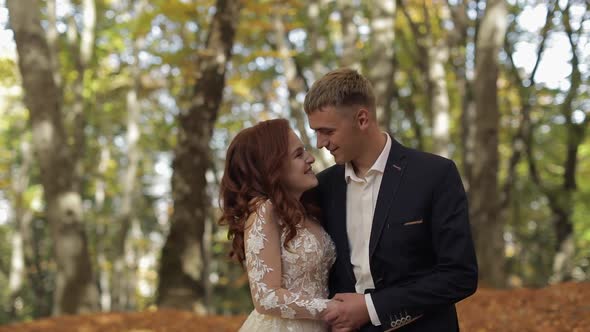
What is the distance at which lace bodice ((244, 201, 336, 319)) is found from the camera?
354 centimetres

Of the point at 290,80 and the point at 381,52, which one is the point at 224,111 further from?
the point at 381,52

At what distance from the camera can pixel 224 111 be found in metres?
23.7

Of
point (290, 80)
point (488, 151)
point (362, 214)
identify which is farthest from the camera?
point (290, 80)

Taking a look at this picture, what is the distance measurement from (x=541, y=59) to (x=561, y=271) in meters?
5.78

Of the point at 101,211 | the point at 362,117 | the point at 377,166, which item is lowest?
the point at 101,211

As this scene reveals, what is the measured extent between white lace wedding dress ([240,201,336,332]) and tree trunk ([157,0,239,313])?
6.17 meters

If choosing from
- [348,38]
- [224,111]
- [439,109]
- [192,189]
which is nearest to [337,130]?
[192,189]

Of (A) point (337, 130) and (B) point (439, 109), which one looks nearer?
(A) point (337, 130)

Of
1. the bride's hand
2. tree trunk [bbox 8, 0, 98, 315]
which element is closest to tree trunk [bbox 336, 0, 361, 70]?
tree trunk [bbox 8, 0, 98, 315]

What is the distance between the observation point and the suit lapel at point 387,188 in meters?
3.39

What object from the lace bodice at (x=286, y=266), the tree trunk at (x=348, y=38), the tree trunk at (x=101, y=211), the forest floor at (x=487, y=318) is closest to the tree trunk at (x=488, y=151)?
the tree trunk at (x=348, y=38)

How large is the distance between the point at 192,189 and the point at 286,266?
6.43 m

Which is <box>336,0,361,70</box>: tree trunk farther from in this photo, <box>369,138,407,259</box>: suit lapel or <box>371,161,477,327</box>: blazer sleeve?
<box>371,161,477,327</box>: blazer sleeve

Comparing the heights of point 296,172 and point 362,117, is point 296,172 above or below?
below
